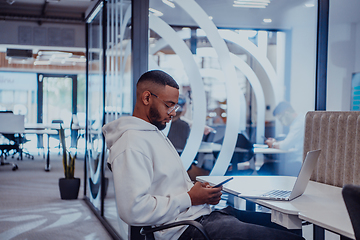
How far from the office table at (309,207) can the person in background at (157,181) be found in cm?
8

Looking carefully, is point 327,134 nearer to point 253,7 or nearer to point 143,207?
point 143,207

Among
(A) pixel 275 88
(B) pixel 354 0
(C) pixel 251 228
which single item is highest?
(B) pixel 354 0

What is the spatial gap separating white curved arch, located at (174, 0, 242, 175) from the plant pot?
2.63m

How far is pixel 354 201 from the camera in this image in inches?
39.0

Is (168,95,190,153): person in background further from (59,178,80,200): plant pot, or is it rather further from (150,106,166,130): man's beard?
(59,178,80,200): plant pot

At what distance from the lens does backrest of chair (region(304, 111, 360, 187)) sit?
87.7 inches

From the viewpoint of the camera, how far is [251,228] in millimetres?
1547

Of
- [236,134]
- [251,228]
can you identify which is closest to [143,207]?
[251,228]

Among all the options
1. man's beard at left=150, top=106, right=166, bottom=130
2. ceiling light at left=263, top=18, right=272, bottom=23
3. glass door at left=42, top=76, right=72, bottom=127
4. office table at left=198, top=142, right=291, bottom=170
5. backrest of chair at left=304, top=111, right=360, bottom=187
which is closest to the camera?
man's beard at left=150, top=106, right=166, bottom=130

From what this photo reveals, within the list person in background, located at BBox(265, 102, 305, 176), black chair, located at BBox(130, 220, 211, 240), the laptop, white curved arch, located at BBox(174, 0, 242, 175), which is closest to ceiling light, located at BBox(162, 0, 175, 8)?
white curved arch, located at BBox(174, 0, 242, 175)

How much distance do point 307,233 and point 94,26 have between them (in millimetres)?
3536

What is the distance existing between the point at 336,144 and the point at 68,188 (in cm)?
386

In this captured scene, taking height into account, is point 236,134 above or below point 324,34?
below

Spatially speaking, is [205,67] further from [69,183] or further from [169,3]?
[69,183]
